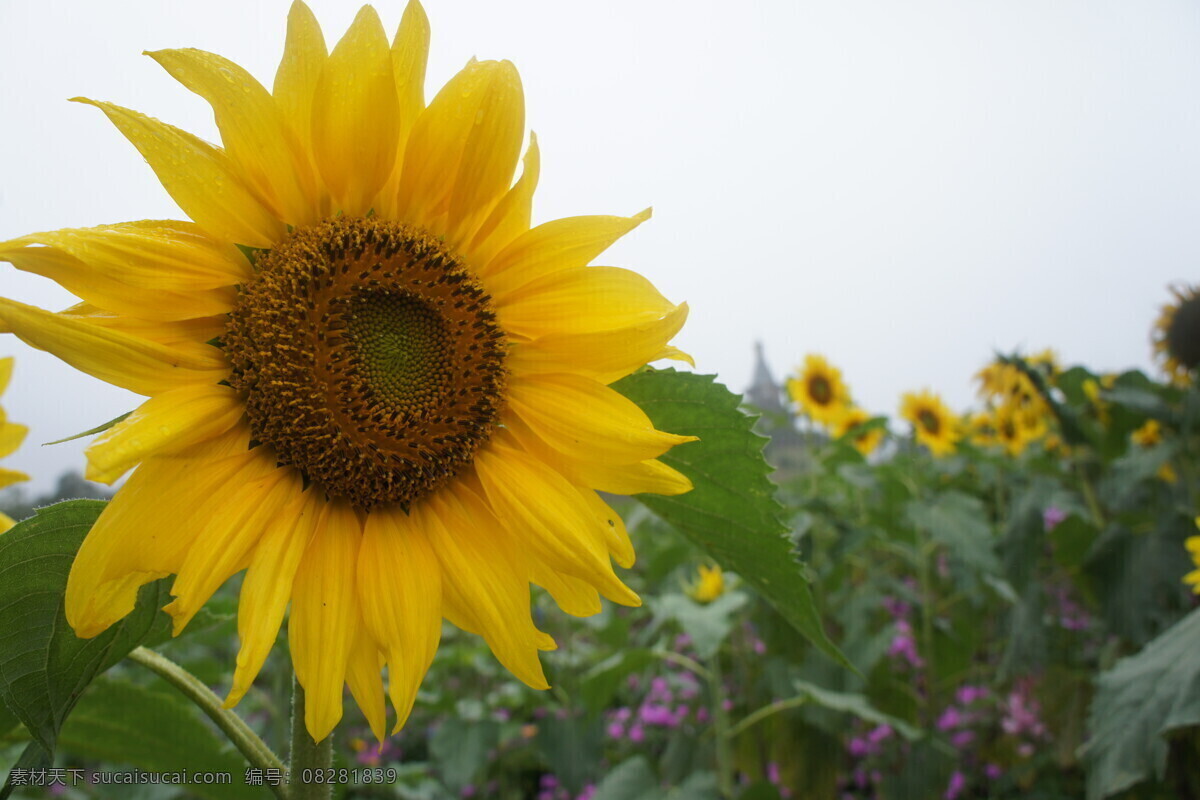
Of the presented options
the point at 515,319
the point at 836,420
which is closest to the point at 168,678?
the point at 515,319

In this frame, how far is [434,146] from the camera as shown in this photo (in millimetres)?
863

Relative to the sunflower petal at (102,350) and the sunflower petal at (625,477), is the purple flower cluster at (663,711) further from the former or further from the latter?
the sunflower petal at (102,350)

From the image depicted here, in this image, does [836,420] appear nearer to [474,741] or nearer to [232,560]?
[474,741]

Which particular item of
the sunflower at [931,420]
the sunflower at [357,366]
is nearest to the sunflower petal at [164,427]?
the sunflower at [357,366]

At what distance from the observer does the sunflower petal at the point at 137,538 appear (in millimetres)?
668

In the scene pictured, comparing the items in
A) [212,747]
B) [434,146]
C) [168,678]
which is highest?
[434,146]

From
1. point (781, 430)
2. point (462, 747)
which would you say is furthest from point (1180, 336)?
point (462, 747)

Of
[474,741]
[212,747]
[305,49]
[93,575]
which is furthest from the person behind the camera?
[474,741]

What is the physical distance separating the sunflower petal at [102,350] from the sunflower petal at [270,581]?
0.17 m

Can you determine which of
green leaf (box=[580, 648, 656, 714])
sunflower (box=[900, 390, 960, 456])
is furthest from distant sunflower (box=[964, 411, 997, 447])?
green leaf (box=[580, 648, 656, 714])

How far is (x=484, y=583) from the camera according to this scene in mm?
837

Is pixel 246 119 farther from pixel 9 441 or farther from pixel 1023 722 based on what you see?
pixel 1023 722

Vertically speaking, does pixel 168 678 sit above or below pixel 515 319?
below

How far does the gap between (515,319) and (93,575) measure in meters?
0.49
